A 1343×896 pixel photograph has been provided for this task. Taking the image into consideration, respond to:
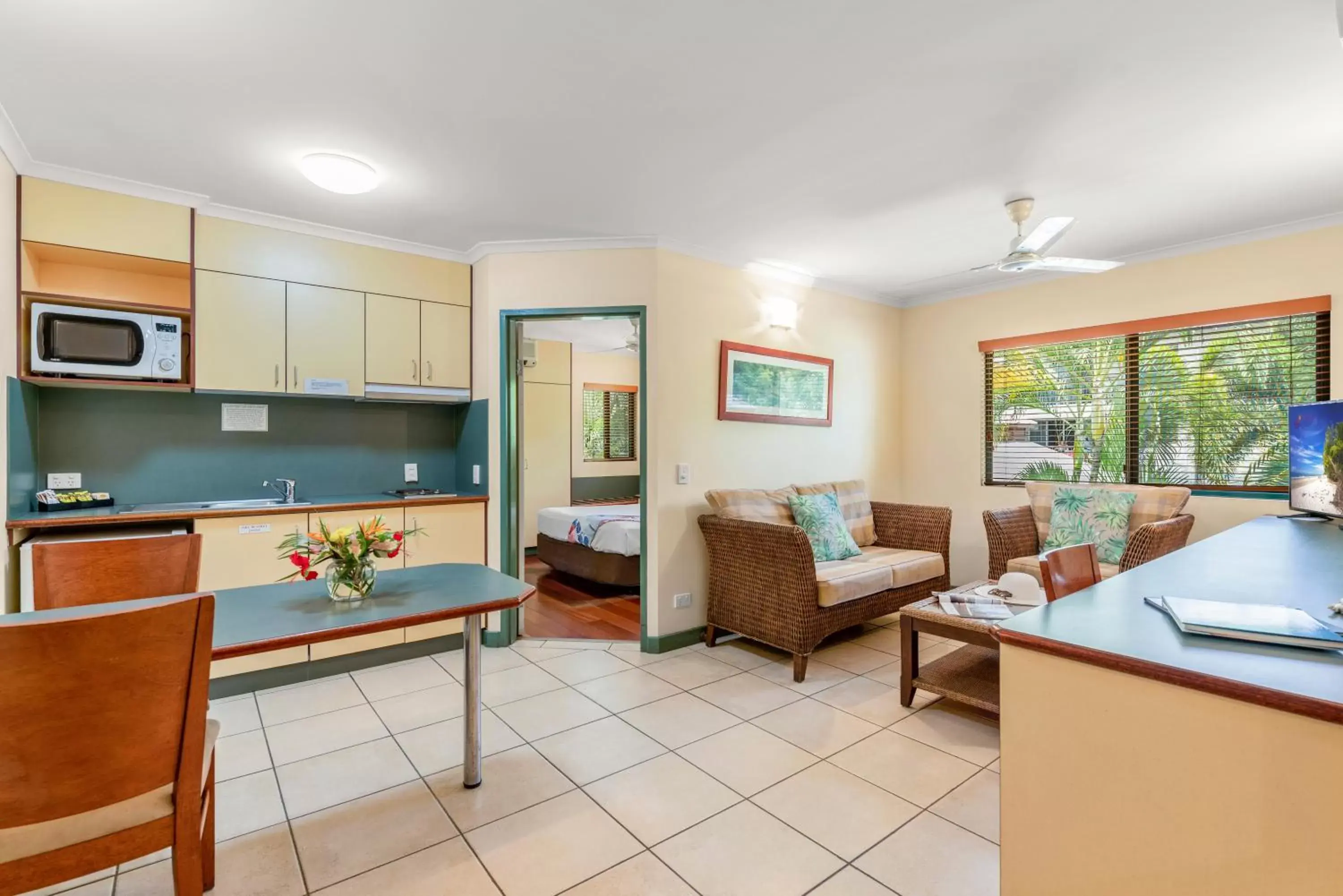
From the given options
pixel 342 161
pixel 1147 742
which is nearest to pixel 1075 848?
pixel 1147 742

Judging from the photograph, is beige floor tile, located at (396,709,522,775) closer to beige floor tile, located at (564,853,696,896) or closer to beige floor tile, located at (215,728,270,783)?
beige floor tile, located at (215,728,270,783)

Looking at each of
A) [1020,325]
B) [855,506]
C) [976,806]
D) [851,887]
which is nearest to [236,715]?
[851,887]

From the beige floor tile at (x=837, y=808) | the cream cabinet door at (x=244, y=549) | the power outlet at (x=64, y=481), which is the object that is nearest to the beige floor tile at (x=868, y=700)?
the beige floor tile at (x=837, y=808)

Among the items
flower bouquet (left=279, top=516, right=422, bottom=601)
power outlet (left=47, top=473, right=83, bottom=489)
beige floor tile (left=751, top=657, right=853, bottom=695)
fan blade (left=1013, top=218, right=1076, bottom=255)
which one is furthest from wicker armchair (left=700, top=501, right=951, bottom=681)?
power outlet (left=47, top=473, right=83, bottom=489)

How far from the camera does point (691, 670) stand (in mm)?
3367

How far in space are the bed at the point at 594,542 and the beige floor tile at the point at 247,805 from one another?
2.81 meters

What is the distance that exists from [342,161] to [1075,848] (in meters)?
3.25

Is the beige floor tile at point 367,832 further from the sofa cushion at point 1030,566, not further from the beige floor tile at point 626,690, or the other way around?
the sofa cushion at point 1030,566

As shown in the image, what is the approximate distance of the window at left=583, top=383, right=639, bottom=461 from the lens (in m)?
7.37

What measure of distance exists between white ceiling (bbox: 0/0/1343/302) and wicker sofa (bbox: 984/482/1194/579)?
1627 mm

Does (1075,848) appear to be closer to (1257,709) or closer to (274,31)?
(1257,709)

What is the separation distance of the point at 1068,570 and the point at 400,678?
124 inches

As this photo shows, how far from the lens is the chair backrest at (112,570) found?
1.82m

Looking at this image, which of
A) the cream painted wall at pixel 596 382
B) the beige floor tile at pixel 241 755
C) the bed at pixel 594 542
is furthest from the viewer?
the cream painted wall at pixel 596 382
